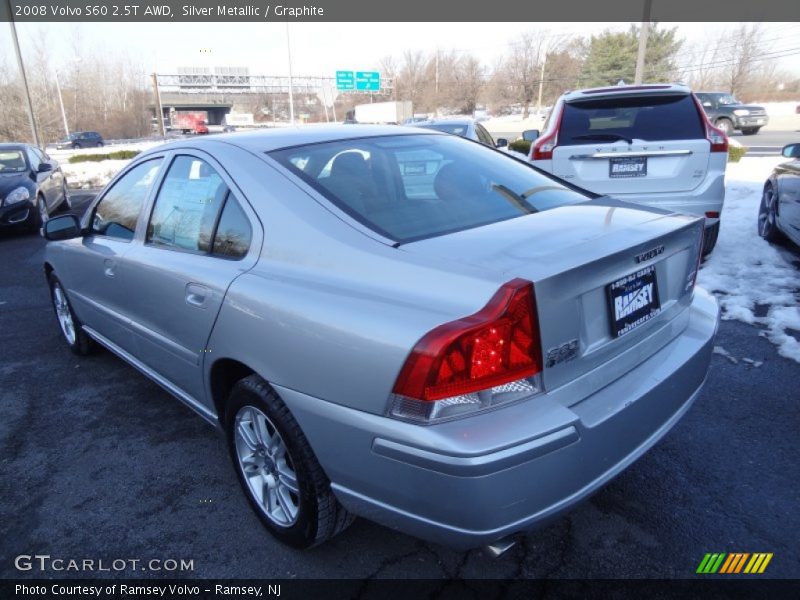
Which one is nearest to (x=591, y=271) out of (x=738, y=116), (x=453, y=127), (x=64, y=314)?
(x=64, y=314)

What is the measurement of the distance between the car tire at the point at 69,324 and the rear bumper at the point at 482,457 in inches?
119

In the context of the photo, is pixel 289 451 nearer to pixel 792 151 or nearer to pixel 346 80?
pixel 792 151

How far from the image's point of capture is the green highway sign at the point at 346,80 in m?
44.2

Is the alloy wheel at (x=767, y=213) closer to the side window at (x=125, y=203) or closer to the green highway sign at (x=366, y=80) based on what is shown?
the side window at (x=125, y=203)

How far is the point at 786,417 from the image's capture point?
3.08 m

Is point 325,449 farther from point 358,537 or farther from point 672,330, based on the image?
point 672,330

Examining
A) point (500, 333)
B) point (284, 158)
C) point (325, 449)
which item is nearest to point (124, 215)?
point (284, 158)

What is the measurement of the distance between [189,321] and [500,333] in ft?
4.91

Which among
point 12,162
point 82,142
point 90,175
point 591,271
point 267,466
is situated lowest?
point 82,142

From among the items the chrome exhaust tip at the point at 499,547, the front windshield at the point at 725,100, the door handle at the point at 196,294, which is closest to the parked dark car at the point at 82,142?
the front windshield at the point at 725,100

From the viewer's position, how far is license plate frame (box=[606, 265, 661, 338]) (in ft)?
6.21

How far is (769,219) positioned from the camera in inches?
245

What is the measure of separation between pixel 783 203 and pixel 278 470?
18.7ft

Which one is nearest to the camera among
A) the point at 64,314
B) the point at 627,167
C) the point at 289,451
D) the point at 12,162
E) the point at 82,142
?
the point at 289,451
